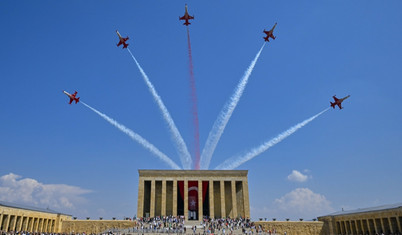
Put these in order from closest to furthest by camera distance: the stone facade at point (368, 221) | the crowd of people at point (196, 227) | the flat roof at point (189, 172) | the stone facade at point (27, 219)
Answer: the crowd of people at point (196, 227) < the stone facade at point (368, 221) < the stone facade at point (27, 219) < the flat roof at point (189, 172)

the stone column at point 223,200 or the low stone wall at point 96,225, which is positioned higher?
the stone column at point 223,200

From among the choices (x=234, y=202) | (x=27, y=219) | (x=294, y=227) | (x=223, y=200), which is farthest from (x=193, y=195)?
(x=27, y=219)

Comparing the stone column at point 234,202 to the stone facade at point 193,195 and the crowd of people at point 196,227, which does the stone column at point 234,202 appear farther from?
the crowd of people at point 196,227

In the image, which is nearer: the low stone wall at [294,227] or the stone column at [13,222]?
the stone column at [13,222]

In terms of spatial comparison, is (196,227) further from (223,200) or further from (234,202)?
(234,202)

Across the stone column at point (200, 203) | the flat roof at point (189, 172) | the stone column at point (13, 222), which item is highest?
the flat roof at point (189, 172)

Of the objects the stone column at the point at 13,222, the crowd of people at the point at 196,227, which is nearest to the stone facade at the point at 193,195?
the crowd of people at the point at 196,227

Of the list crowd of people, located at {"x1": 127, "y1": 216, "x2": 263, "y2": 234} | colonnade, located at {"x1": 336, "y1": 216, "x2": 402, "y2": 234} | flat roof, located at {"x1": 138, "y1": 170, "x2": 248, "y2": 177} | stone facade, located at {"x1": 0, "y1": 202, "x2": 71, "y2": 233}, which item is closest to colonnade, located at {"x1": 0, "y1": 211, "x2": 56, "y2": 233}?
stone facade, located at {"x1": 0, "y1": 202, "x2": 71, "y2": 233}

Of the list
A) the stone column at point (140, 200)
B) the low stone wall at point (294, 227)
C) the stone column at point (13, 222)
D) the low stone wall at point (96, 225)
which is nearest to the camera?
the stone column at point (13, 222)
